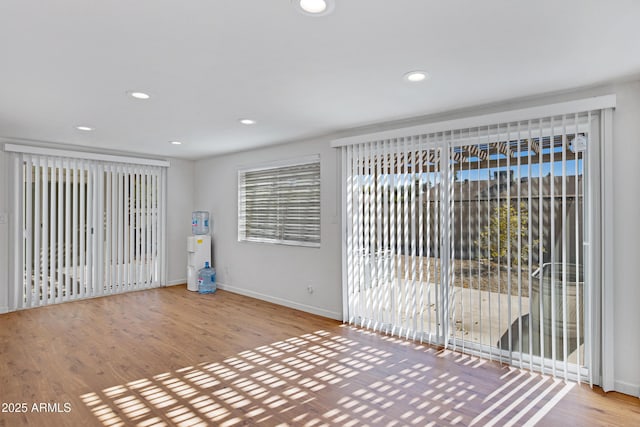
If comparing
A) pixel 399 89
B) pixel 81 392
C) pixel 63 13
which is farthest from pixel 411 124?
pixel 81 392

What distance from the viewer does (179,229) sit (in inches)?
255

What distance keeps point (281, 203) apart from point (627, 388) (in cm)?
408

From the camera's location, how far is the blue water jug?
580cm

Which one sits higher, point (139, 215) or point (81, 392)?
point (139, 215)

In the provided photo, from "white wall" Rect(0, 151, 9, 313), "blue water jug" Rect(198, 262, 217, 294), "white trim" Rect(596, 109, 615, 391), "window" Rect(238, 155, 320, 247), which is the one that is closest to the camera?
"white trim" Rect(596, 109, 615, 391)

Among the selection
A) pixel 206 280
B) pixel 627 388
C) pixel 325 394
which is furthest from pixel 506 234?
pixel 206 280

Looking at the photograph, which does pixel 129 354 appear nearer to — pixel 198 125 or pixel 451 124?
pixel 198 125

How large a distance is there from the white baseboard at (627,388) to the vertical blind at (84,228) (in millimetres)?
6203

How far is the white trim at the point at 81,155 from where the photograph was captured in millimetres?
4628

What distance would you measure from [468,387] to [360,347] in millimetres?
1088

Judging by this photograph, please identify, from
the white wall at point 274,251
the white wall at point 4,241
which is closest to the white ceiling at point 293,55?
the white wall at point 274,251

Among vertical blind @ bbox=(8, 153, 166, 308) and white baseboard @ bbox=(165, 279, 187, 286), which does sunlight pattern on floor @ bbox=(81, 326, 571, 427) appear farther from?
white baseboard @ bbox=(165, 279, 187, 286)

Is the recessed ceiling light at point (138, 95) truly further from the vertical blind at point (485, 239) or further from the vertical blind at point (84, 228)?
the vertical blind at point (84, 228)

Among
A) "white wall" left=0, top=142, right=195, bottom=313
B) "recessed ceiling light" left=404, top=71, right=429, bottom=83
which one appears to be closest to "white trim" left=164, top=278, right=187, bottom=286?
"white wall" left=0, top=142, right=195, bottom=313
